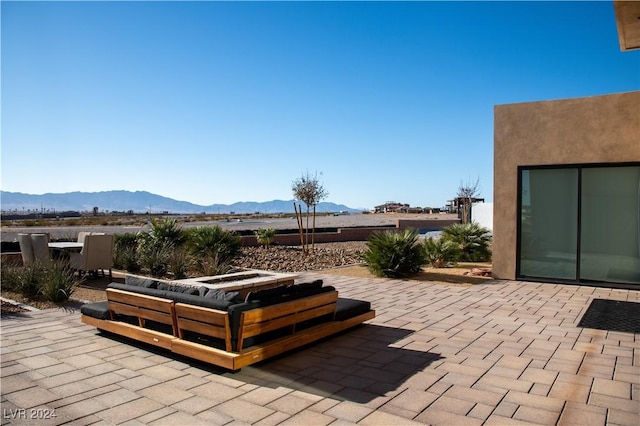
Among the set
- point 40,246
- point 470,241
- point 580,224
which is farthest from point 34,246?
point 580,224

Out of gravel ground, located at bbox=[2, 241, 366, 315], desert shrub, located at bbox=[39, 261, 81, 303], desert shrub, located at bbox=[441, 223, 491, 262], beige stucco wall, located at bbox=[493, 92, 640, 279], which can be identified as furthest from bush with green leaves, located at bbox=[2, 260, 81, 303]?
desert shrub, located at bbox=[441, 223, 491, 262]

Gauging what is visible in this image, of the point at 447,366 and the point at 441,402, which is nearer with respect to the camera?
the point at 441,402

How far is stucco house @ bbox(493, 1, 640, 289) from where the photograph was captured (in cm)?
895

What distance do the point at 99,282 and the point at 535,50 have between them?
11611 mm

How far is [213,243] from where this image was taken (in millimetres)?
12305

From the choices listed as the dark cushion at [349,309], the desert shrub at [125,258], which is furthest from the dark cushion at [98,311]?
the desert shrub at [125,258]

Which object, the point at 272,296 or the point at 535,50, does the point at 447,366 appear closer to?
the point at 272,296

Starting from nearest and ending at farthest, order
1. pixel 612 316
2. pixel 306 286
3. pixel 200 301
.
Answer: pixel 200 301 < pixel 306 286 < pixel 612 316

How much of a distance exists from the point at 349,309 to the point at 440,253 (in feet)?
22.6

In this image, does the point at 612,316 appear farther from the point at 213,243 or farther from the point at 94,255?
the point at 94,255

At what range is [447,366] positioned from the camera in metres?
4.38

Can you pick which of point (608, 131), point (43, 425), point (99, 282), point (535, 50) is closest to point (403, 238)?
point (608, 131)

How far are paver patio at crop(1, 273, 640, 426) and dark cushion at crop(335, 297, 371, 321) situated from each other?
230 mm

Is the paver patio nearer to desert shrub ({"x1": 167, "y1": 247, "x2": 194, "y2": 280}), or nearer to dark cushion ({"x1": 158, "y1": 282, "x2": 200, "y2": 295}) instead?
dark cushion ({"x1": 158, "y1": 282, "x2": 200, "y2": 295})
